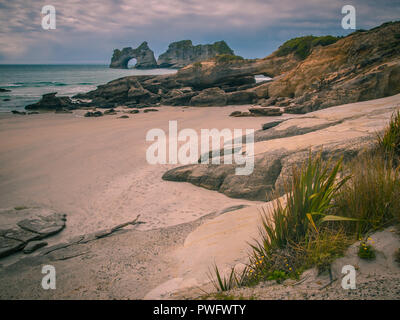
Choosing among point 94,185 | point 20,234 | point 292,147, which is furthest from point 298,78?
point 20,234

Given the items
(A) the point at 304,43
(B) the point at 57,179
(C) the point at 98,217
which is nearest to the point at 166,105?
(A) the point at 304,43

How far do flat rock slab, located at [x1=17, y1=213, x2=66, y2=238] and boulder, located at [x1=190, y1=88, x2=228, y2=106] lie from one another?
61.4ft

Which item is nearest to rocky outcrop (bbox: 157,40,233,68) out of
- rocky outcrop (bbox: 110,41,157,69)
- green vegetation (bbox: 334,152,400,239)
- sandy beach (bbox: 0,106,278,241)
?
rocky outcrop (bbox: 110,41,157,69)

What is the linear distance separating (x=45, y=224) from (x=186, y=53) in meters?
128

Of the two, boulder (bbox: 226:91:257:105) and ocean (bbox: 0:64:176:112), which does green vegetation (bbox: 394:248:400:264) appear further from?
ocean (bbox: 0:64:176:112)

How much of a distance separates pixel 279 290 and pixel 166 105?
24.3 metres

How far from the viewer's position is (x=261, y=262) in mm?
2760

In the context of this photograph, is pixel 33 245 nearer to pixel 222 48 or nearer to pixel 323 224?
pixel 323 224

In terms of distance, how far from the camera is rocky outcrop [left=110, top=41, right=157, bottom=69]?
128m

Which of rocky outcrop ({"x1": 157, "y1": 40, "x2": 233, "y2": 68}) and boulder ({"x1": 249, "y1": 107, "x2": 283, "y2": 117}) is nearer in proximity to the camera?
boulder ({"x1": 249, "y1": 107, "x2": 283, "y2": 117})

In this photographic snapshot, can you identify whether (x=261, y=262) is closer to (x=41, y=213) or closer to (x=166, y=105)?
(x=41, y=213)

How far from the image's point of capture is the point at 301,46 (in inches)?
1022

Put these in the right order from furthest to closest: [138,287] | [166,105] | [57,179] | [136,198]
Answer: [166,105]
[57,179]
[136,198]
[138,287]

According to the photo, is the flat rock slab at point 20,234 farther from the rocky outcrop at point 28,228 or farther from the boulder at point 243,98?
the boulder at point 243,98
